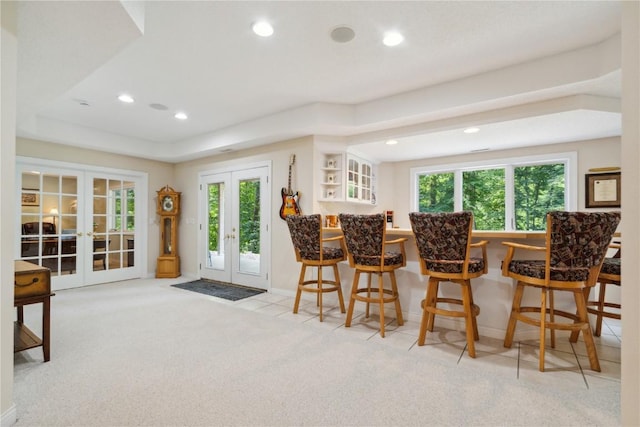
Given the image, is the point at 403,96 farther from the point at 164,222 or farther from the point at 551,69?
the point at 164,222

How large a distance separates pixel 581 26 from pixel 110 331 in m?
4.62

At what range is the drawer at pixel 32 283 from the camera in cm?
212

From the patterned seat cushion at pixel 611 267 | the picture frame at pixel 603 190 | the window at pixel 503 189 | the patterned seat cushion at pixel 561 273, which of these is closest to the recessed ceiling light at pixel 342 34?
the patterned seat cushion at pixel 561 273

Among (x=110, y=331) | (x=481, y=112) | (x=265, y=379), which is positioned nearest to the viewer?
(x=265, y=379)

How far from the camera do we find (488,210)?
510 cm

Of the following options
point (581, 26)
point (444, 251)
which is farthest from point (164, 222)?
point (581, 26)

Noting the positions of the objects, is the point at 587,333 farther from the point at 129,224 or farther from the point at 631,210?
the point at 129,224

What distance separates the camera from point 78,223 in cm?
487

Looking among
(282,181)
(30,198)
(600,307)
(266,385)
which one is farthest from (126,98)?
(600,307)

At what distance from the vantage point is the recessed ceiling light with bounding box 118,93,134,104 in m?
3.52

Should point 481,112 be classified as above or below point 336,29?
below

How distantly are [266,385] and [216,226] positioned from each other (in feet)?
12.6

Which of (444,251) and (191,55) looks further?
(191,55)

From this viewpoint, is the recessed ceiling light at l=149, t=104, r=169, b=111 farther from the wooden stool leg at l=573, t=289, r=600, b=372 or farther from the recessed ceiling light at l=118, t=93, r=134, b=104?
the wooden stool leg at l=573, t=289, r=600, b=372
